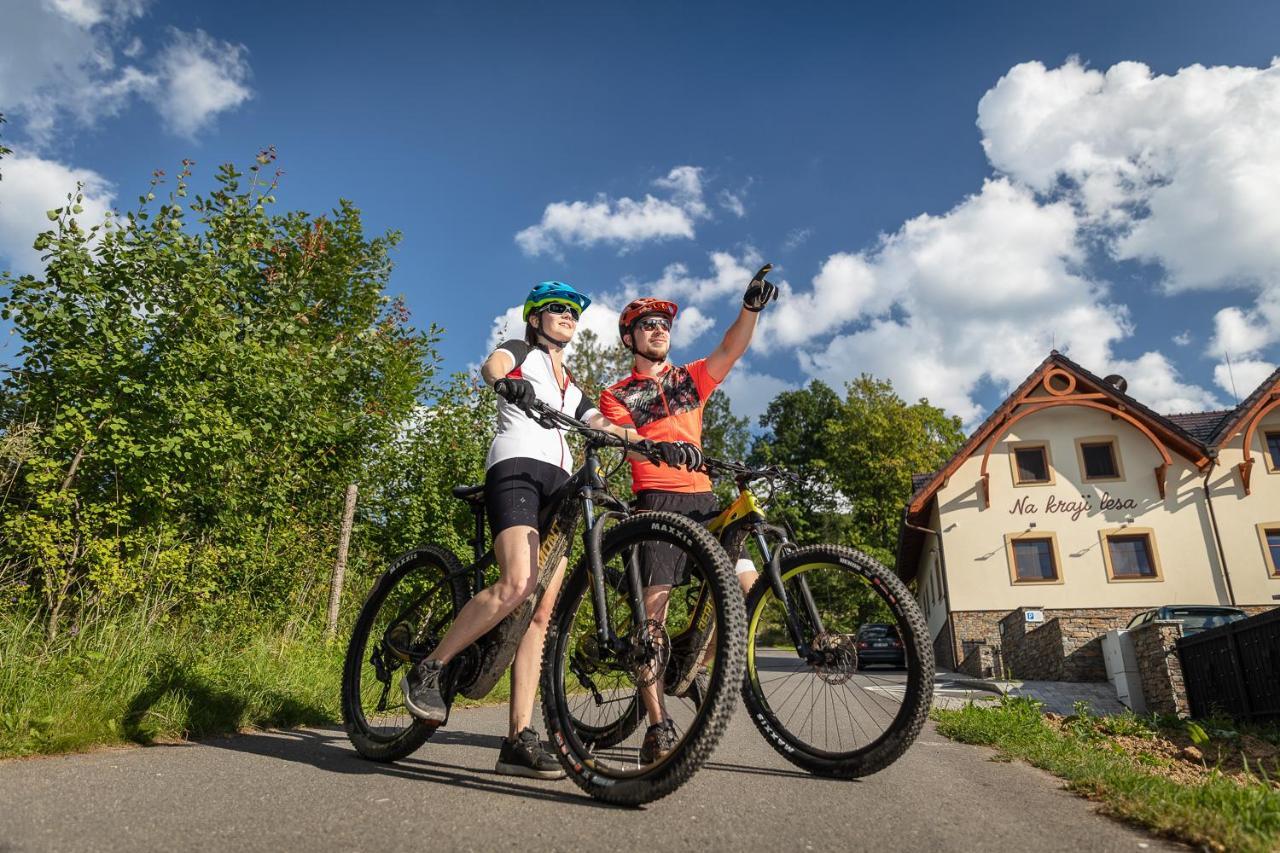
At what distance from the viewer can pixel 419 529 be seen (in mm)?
10977

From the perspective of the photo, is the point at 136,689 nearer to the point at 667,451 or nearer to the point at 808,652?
the point at 667,451

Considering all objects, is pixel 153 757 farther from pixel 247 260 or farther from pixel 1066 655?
pixel 1066 655

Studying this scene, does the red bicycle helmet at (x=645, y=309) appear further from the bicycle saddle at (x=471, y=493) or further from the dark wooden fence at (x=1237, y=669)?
the dark wooden fence at (x=1237, y=669)

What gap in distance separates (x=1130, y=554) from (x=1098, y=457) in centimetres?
303

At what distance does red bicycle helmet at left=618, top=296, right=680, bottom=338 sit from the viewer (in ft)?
13.8

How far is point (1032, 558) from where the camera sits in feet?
73.7

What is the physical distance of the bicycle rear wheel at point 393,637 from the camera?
3.64 m

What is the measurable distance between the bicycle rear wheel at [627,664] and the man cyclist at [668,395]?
1.51 feet

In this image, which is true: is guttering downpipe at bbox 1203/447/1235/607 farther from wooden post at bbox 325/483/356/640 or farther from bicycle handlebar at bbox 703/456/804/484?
bicycle handlebar at bbox 703/456/804/484

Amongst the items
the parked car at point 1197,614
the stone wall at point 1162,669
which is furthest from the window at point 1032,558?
the stone wall at point 1162,669

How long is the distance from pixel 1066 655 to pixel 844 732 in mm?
15655

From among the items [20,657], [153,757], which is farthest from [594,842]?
[20,657]

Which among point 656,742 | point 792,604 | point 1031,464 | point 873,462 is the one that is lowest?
point 656,742

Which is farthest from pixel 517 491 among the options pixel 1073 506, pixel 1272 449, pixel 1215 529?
pixel 1272 449
